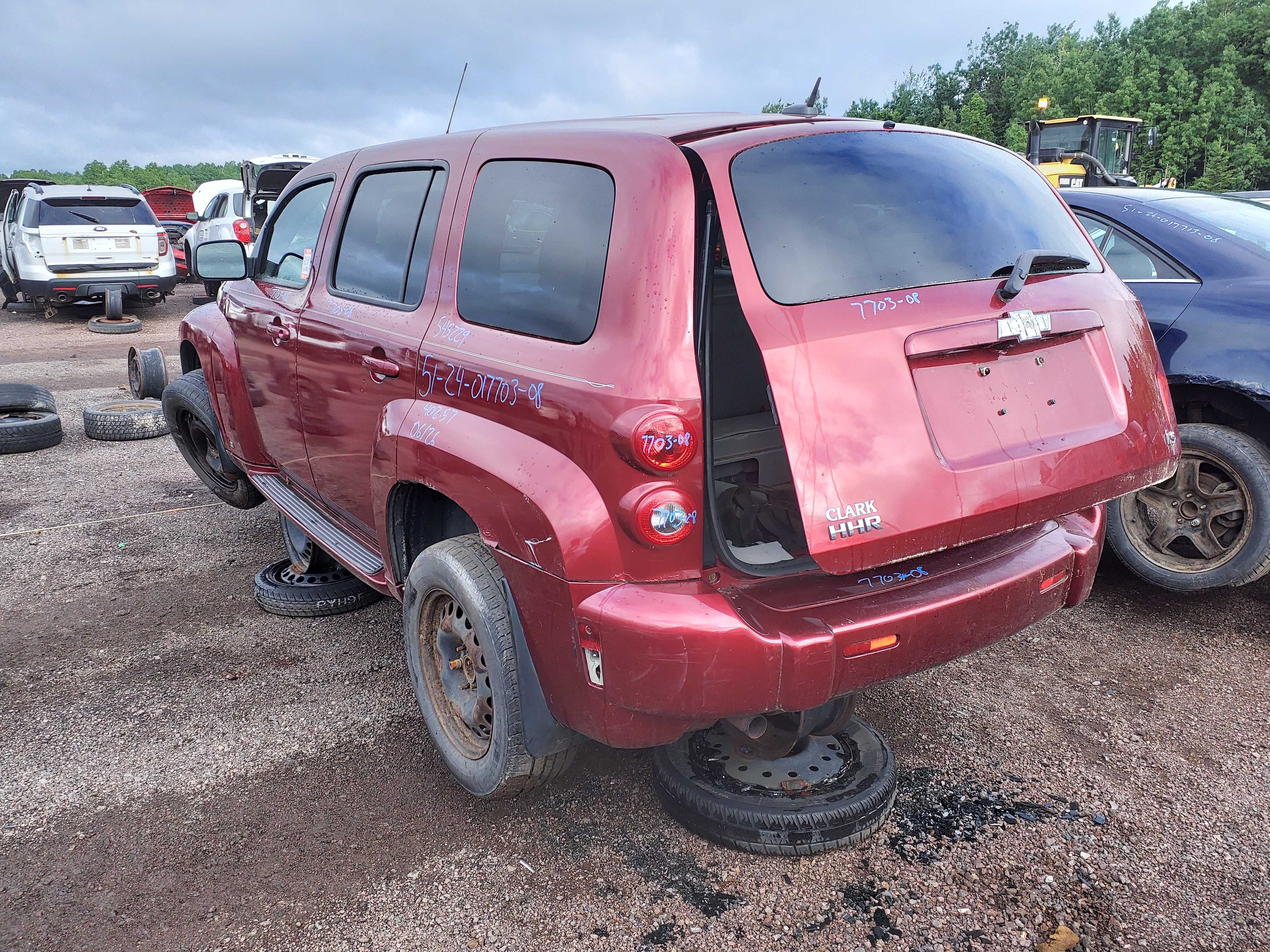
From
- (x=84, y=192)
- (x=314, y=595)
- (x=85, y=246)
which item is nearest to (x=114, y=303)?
(x=85, y=246)

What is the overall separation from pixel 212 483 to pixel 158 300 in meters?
12.0

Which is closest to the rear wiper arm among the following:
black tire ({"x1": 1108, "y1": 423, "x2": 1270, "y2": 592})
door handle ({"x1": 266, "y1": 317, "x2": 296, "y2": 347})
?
black tire ({"x1": 1108, "y1": 423, "x2": 1270, "y2": 592})

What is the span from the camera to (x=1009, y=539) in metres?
2.51

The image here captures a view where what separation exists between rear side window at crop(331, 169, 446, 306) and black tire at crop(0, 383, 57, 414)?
5232 millimetres

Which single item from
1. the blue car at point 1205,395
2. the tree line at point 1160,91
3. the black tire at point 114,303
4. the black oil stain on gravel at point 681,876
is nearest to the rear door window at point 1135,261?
the blue car at point 1205,395

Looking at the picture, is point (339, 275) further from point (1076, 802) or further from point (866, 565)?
point (1076, 802)

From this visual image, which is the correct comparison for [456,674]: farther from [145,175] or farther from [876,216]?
[145,175]

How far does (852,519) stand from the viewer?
203 centimetres

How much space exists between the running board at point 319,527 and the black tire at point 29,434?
3.68 m

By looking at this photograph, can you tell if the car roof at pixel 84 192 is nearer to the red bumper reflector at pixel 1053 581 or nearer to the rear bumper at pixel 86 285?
the rear bumper at pixel 86 285

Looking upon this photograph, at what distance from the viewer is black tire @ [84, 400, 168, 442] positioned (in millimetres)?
7289

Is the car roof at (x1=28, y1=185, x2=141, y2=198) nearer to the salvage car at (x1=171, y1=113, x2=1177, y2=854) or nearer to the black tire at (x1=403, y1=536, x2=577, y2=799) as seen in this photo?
the salvage car at (x1=171, y1=113, x2=1177, y2=854)

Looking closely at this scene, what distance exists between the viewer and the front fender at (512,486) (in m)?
2.11

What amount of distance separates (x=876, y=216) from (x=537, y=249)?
888 millimetres
